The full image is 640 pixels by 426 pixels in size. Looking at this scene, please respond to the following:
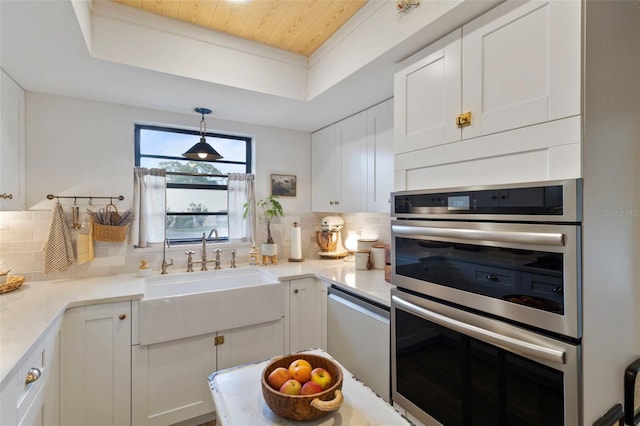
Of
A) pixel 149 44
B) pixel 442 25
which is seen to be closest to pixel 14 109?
pixel 149 44

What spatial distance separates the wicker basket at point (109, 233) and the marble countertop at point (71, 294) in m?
0.29

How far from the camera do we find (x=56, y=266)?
219 centimetres

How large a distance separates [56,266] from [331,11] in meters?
2.43

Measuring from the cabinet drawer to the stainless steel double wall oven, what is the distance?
160 cm

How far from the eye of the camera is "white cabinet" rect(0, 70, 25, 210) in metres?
1.84

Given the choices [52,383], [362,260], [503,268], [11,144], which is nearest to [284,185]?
[362,260]

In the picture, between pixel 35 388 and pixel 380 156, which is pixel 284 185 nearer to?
pixel 380 156

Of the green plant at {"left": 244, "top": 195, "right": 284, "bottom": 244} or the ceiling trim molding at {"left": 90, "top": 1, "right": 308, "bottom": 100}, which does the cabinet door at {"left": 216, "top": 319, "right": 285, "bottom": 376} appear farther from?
the ceiling trim molding at {"left": 90, "top": 1, "right": 308, "bottom": 100}

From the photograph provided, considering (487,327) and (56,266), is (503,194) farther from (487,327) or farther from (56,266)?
(56,266)

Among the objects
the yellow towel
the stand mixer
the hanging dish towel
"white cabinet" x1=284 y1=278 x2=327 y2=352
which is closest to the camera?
the hanging dish towel

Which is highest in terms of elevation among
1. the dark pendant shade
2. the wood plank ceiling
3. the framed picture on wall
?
the wood plank ceiling

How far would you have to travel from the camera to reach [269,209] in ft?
10.2

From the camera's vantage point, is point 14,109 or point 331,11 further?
point 14,109

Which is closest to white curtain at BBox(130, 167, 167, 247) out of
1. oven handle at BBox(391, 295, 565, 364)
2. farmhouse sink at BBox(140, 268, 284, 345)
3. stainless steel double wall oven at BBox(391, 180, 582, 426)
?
farmhouse sink at BBox(140, 268, 284, 345)
